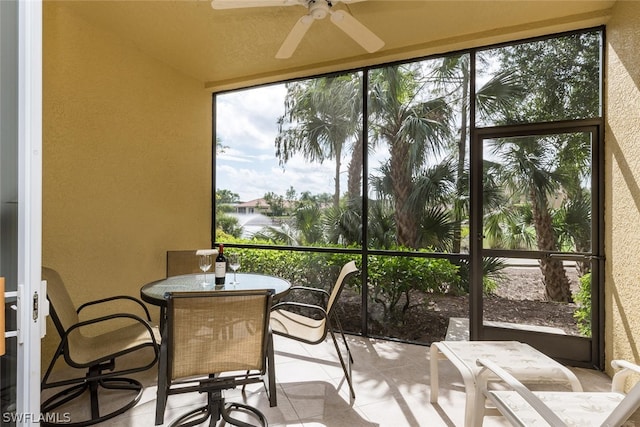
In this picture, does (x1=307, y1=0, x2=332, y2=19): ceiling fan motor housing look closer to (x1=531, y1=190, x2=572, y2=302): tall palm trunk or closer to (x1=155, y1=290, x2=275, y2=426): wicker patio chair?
(x1=155, y1=290, x2=275, y2=426): wicker patio chair

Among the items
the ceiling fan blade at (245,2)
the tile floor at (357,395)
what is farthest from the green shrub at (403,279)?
the ceiling fan blade at (245,2)

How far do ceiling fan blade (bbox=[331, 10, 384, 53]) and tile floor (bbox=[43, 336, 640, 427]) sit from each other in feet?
8.33

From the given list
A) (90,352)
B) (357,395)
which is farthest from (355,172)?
(90,352)

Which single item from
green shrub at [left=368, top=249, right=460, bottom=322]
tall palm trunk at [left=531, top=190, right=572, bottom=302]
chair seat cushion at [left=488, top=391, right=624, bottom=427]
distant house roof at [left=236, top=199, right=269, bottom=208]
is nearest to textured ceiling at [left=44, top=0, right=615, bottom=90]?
tall palm trunk at [left=531, top=190, right=572, bottom=302]

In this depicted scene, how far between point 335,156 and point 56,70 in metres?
2.64

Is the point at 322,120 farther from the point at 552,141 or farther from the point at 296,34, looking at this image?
the point at 552,141

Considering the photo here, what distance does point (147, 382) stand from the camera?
2.65m

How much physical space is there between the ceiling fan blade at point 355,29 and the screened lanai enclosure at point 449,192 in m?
1.16

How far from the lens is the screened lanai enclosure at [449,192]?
299cm

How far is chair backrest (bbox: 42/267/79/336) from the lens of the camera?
82.3 inches

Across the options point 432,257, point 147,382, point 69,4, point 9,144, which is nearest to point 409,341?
point 432,257

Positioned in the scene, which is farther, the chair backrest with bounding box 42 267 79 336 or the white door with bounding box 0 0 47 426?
the chair backrest with bounding box 42 267 79 336

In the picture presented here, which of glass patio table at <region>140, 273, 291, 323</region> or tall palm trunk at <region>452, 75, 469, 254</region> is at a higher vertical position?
tall palm trunk at <region>452, 75, 469, 254</region>

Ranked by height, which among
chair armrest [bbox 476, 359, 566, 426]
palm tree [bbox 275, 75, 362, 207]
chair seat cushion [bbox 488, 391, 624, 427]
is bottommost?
chair seat cushion [bbox 488, 391, 624, 427]
